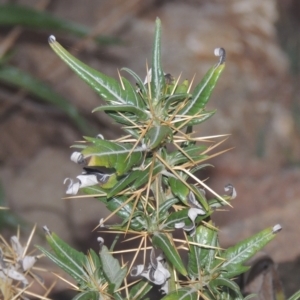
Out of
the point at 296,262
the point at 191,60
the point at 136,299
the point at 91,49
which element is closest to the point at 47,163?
the point at 91,49

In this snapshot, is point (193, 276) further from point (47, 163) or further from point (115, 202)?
point (47, 163)

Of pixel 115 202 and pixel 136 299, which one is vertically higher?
pixel 115 202

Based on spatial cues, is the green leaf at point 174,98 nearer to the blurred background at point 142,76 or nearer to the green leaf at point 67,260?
the green leaf at point 67,260

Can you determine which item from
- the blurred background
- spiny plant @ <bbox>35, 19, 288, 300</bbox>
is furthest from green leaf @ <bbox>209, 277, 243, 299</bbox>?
A: the blurred background

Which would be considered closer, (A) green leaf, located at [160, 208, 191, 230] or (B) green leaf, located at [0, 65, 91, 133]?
(A) green leaf, located at [160, 208, 191, 230]

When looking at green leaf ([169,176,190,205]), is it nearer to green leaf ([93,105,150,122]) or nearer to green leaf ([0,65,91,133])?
green leaf ([93,105,150,122])

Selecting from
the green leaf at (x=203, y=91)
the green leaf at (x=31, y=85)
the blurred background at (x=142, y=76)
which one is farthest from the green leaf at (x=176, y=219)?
the blurred background at (x=142, y=76)

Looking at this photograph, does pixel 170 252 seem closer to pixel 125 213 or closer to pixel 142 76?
pixel 125 213

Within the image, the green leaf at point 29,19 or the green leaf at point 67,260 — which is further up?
the green leaf at point 67,260
